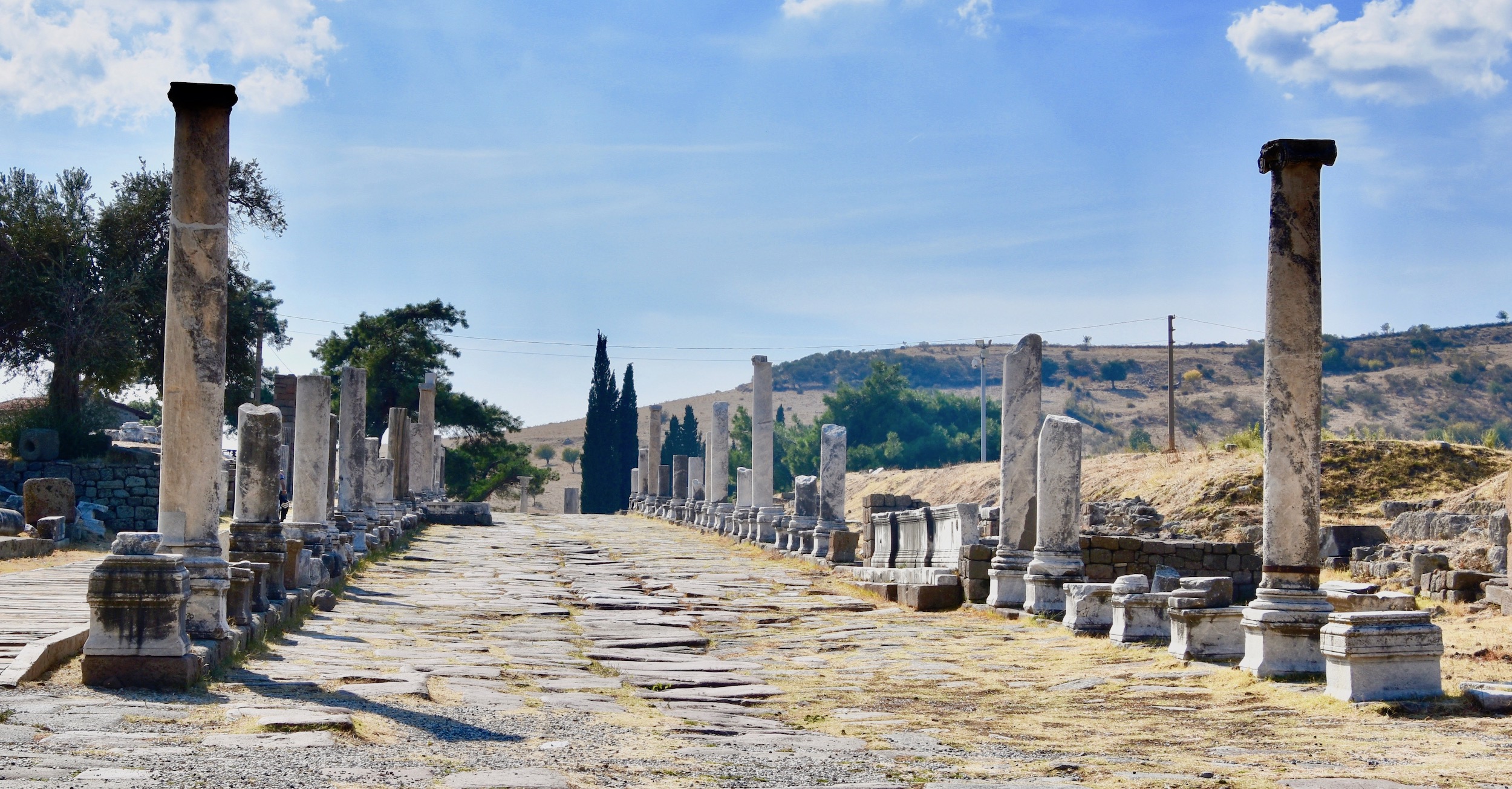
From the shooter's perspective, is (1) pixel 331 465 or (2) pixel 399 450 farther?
(2) pixel 399 450

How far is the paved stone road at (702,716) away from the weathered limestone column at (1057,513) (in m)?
0.51

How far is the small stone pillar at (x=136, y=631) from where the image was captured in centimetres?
695

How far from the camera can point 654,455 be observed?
135 feet

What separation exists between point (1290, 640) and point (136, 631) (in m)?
6.41

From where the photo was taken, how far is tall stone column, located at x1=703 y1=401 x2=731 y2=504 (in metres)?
29.0

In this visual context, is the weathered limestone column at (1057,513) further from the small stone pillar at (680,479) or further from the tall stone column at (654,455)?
the tall stone column at (654,455)

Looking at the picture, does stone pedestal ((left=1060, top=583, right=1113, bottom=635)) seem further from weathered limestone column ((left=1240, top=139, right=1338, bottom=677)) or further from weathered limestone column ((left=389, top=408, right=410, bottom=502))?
weathered limestone column ((left=389, top=408, right=410, bottom=502))

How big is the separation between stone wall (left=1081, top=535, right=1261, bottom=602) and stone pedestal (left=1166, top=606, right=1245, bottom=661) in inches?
190

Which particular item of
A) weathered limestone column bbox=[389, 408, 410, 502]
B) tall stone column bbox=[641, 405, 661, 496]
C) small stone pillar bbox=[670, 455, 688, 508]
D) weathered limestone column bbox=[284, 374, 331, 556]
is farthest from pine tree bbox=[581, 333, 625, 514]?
weathered limestone column bbox=[284, 374, 331, 556]

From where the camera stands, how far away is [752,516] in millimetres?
25438

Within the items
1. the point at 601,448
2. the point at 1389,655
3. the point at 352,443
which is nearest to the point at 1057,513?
the point at 1389,655

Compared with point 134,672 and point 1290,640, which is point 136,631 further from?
point 1290,640

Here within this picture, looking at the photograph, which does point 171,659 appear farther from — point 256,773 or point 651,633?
point 651,633

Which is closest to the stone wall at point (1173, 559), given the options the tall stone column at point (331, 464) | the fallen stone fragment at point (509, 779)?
the tall stone column at point (331, 464)
